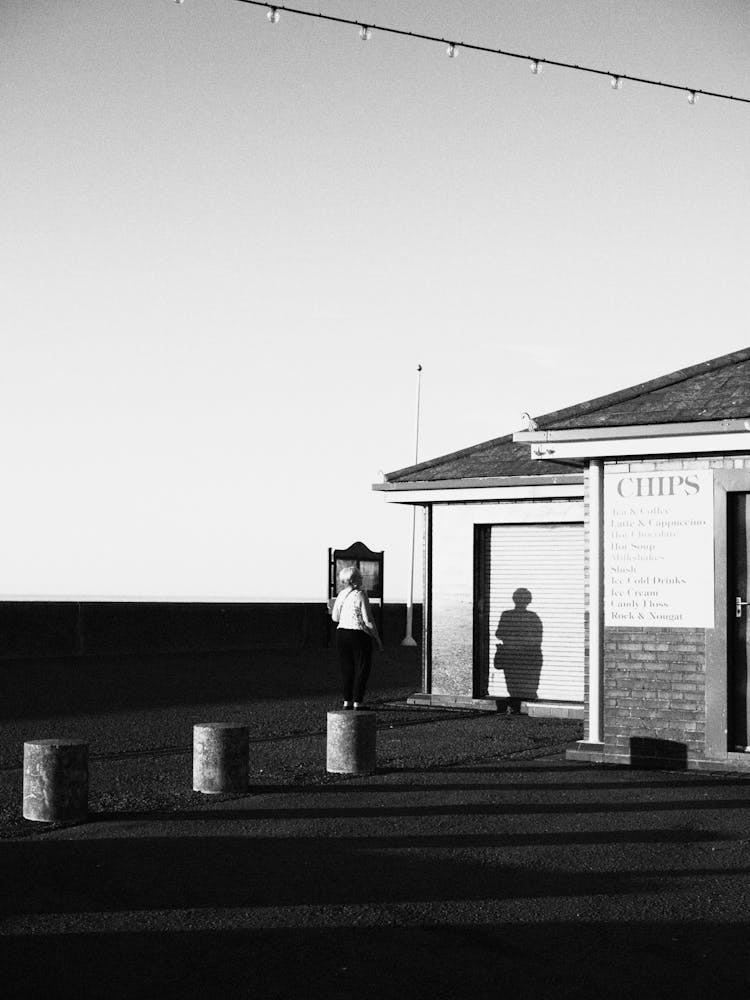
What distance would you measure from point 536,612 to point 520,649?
57cm

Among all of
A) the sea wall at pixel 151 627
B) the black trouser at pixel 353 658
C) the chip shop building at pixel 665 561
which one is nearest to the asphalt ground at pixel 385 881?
the chip shop building at pixel 665 561

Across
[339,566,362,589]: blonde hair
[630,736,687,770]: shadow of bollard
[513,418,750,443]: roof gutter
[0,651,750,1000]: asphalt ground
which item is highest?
[513,418,750,443]: roof gutter

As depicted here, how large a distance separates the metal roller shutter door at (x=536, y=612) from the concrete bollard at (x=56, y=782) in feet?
32.4

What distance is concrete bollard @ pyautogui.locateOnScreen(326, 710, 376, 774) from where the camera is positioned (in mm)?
11445

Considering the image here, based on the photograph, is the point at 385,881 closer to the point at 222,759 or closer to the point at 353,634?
the point at 222,759

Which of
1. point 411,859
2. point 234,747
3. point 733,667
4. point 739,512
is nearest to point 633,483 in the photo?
point 739,512

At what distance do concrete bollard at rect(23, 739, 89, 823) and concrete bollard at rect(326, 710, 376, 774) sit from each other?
8.71 ft

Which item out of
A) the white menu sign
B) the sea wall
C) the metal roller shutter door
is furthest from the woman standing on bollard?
the sea wall

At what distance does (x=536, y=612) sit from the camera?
60.8ft

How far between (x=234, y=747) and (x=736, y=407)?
17.4 feet

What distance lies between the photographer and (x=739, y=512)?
40.2ft

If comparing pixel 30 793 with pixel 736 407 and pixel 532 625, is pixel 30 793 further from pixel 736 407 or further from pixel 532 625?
pixel 532 625

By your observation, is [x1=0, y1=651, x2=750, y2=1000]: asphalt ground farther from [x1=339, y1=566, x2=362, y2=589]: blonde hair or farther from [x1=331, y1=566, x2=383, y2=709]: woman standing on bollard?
[x1=339, y1=566, x2=362, y2=589]: blonde hair

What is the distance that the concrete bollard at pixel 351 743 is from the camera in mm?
11445
